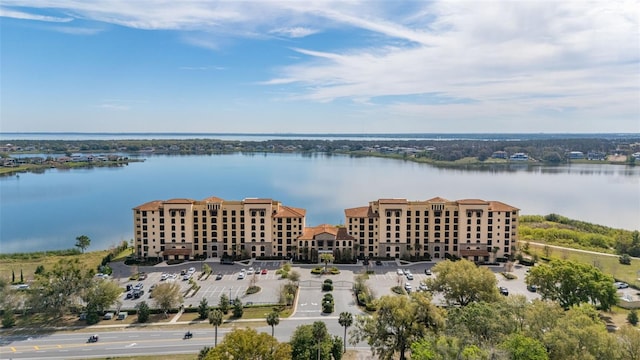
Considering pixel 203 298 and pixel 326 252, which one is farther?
pixel 326 252

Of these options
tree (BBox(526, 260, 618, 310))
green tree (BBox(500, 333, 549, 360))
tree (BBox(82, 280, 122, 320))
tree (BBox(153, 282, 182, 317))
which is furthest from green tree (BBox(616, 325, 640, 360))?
tree (BBox(82, 280, 122, 320))

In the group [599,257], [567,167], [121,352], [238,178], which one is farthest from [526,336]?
[567,167]

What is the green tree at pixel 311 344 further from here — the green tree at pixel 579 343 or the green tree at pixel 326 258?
the green tree at pixel 326 258

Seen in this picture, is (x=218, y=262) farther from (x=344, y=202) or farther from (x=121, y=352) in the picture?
(x=344, y=202)

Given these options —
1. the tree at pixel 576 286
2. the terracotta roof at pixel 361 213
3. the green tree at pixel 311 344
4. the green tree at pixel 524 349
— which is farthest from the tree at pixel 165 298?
the tree at pixel 576 286

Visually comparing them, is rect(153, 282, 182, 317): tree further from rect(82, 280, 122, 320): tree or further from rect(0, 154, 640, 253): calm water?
rect(0, 154, 640, 253): calm water

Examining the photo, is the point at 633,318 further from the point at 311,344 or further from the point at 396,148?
Result: the point at 396,148
